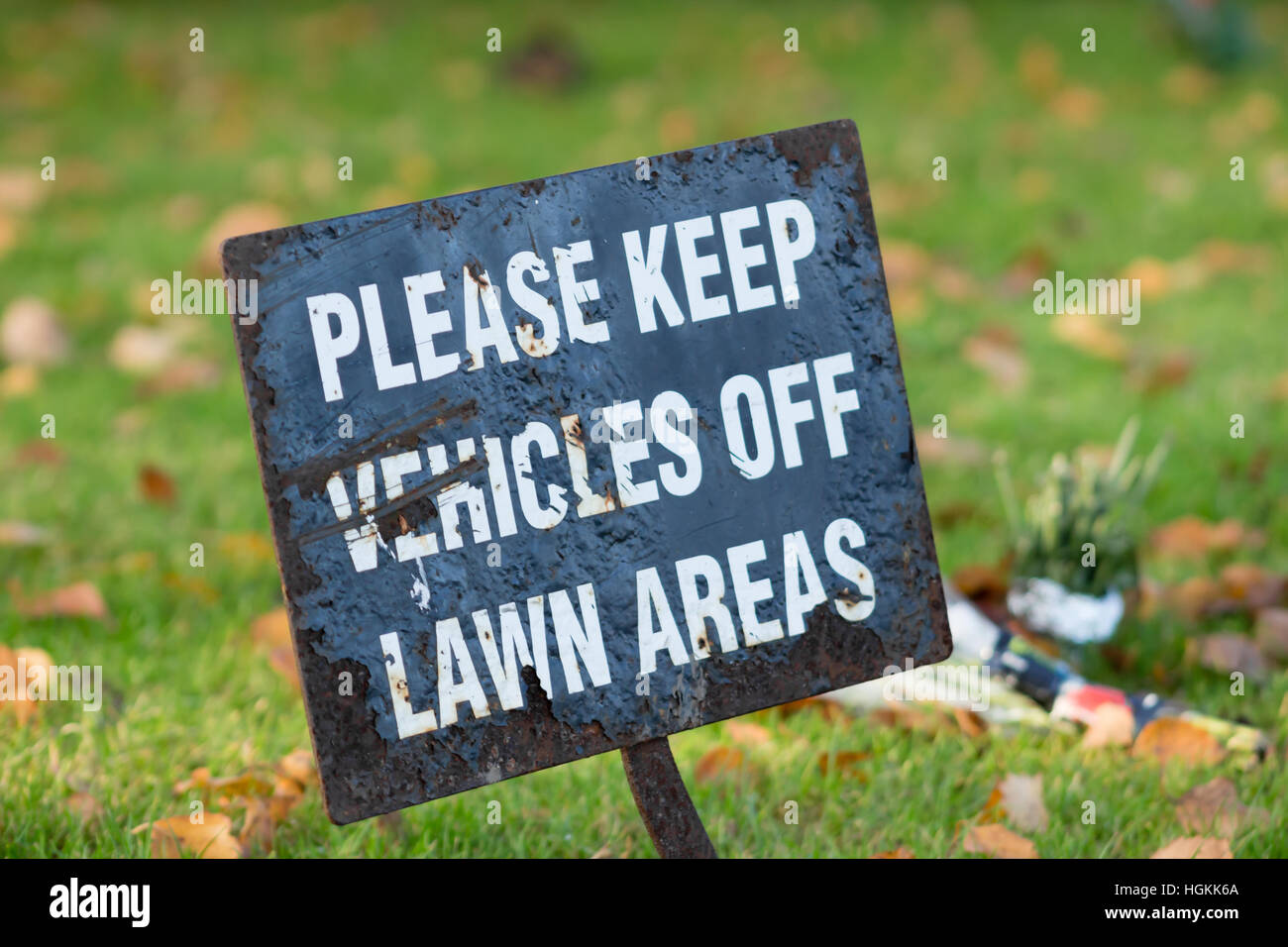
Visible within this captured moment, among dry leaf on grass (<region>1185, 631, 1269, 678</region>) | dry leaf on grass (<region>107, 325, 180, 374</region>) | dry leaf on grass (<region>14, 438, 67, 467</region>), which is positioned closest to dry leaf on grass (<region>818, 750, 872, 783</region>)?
dry leaf on grass (<region>1185, 631, 1269, 678</region>)

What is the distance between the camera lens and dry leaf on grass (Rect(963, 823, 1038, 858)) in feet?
6.33

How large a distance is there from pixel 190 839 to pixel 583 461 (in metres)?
0.79

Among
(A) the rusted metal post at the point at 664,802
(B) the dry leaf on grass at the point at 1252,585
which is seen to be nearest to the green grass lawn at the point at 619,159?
(B) the dry leaf on grass at the point at 1252,585

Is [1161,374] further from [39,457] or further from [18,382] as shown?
[18,382]

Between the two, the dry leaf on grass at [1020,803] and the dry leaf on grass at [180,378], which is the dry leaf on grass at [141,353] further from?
the dry leaf on grass at [1020,803]

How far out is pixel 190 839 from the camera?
Answer: 189 centimetres

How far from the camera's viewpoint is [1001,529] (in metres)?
3.05

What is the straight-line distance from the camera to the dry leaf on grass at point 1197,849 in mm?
1900

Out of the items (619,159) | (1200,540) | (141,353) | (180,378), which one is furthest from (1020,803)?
(619,159)

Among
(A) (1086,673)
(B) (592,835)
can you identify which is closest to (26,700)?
(B) (592,835)

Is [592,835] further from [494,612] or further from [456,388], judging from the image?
[456,388]

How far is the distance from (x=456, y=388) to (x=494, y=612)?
0.28 meters

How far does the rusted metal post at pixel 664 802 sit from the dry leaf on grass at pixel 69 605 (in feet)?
4.36

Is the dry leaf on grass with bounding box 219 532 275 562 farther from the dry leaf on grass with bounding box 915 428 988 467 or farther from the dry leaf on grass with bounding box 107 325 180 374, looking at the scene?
the dry leaf on grass with bounding box 915 428 988 467
